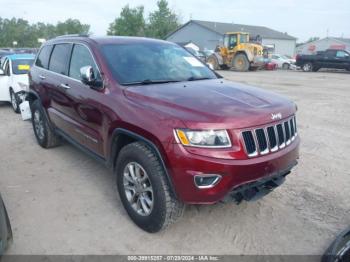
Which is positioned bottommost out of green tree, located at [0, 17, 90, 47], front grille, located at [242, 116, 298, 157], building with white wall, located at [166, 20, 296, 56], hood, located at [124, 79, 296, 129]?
front grille, located at [242, 116, 298, 157]

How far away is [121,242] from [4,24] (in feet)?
348

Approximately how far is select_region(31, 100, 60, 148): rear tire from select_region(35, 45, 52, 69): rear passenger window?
0.64m

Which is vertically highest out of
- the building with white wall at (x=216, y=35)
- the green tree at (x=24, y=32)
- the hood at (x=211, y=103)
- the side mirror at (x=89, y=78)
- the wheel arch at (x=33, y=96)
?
the green tree at (x=24, y=32)

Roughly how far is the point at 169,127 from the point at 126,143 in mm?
843

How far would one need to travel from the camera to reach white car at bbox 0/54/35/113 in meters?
8.90

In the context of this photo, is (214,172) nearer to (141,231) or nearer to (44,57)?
(141,231)

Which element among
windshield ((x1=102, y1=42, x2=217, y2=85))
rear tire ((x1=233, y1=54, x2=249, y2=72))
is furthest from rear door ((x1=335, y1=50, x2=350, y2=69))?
windshield ((x1=102, y1=42, x2=217, y2=85))

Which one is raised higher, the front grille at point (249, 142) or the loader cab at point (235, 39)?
the loader cab at point (235, 39)

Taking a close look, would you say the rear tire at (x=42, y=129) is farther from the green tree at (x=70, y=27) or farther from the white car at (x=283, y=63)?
the green tree at (x=70, y=27)

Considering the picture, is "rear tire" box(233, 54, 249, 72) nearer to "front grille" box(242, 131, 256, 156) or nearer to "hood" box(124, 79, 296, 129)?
"hood" box(124, 79, 296, 129)

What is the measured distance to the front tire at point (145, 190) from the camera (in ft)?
10.2

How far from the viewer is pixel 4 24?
94312mm

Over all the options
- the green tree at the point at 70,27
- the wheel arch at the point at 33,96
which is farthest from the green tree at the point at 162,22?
the wheel arch at the point at 33,96

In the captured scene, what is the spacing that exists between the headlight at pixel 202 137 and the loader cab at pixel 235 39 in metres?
25.0
